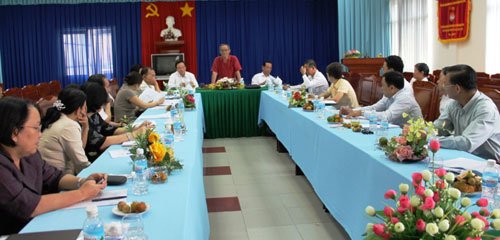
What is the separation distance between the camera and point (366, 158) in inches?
87.8

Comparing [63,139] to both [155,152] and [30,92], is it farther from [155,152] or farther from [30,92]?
[30,92]

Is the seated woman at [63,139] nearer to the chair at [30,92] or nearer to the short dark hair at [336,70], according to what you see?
the chair at [30,92]

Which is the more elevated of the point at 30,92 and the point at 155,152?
the point at 30,92

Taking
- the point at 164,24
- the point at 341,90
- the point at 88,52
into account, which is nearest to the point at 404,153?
the point at 341,90

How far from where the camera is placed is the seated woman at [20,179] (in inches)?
58.2

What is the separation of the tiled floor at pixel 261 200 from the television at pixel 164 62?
509cm

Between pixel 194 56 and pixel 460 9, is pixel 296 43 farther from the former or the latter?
pixel 460 9

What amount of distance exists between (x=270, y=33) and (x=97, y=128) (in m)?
7.83

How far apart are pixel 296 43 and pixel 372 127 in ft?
26.2

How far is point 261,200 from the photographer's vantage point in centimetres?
344

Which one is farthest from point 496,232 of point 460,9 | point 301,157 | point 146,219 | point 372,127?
point 460,9

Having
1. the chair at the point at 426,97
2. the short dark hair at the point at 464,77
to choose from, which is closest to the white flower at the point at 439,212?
the short dark hair at the point at 464,77

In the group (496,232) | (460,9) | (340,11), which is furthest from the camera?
(340,11)

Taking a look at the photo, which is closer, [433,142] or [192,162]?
[433,142]
